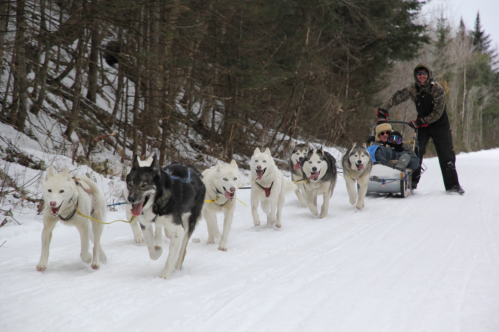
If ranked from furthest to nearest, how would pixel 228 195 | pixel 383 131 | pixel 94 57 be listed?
pixel 94 57
pixel 383 131
pixel 228 195

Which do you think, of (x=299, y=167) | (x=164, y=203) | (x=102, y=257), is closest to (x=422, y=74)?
(x=299, y=167)

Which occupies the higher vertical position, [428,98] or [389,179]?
[428,98]

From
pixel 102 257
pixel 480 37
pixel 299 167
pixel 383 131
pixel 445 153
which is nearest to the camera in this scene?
pixel 102 257

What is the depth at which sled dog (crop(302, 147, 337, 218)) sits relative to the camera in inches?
225

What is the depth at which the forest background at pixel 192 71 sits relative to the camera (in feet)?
21.1

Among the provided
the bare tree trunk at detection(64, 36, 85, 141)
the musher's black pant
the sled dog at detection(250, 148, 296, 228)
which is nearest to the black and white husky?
the sled dog at detection(250, 148, 296, 228)

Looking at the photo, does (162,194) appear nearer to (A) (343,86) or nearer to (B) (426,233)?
(B) (426,233)

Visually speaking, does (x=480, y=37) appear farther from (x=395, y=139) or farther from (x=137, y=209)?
(x=137, y=209)

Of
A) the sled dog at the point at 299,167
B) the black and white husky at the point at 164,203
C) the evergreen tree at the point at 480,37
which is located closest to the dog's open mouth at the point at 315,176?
the sled dog at the point at 299,167

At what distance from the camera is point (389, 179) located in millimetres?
6949

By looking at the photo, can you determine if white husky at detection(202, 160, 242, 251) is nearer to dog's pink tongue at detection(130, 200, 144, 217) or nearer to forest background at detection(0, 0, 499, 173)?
dog's pink tongue at detection(130, 200, 144, 217)

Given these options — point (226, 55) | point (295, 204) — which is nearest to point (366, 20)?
point (226, 55)

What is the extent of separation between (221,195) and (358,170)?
9.92 ft

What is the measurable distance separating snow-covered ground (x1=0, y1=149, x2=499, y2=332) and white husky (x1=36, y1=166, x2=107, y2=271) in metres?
0.16
